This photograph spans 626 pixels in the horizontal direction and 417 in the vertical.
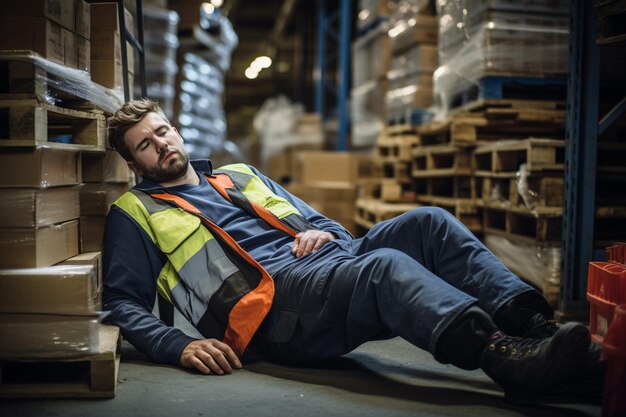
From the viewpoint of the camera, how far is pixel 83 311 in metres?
2.78

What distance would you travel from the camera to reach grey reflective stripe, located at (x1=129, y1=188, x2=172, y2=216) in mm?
3359

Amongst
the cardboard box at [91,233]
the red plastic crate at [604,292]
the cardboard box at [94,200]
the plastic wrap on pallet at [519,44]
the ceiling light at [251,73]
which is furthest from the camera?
the ceiling light at [251,73]

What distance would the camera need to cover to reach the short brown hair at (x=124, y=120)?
3.52 meters

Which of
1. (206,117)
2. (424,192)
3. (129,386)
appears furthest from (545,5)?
(206,117)

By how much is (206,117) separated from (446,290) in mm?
8335

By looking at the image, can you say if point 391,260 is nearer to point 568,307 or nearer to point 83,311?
point 83,311

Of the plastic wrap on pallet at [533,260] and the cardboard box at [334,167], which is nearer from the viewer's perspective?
the plastic wrap on pallet at [533,260]

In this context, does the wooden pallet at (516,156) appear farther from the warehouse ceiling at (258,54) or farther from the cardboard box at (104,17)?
the warehouse ceiling at (258,54)

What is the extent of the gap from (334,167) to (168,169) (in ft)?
19.0

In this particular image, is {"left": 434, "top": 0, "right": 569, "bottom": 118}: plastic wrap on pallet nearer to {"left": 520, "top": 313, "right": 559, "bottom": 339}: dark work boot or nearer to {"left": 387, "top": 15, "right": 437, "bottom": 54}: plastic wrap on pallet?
{"left": 387, "top": 15, "right": 437, "bottom": 54}: plastic wrap on pallet

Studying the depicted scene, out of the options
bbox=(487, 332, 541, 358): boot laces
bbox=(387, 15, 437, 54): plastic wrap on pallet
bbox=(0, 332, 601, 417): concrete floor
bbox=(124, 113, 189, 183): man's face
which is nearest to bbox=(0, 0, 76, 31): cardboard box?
bbox=(124, 113, 189, 183): man's face

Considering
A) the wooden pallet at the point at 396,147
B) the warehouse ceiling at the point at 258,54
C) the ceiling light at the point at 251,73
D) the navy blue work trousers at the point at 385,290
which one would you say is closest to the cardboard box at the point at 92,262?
the navy blue work trousers at the point at 385,290

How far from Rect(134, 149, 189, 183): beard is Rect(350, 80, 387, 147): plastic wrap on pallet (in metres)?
5.99

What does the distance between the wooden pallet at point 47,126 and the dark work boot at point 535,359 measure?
1912mm
